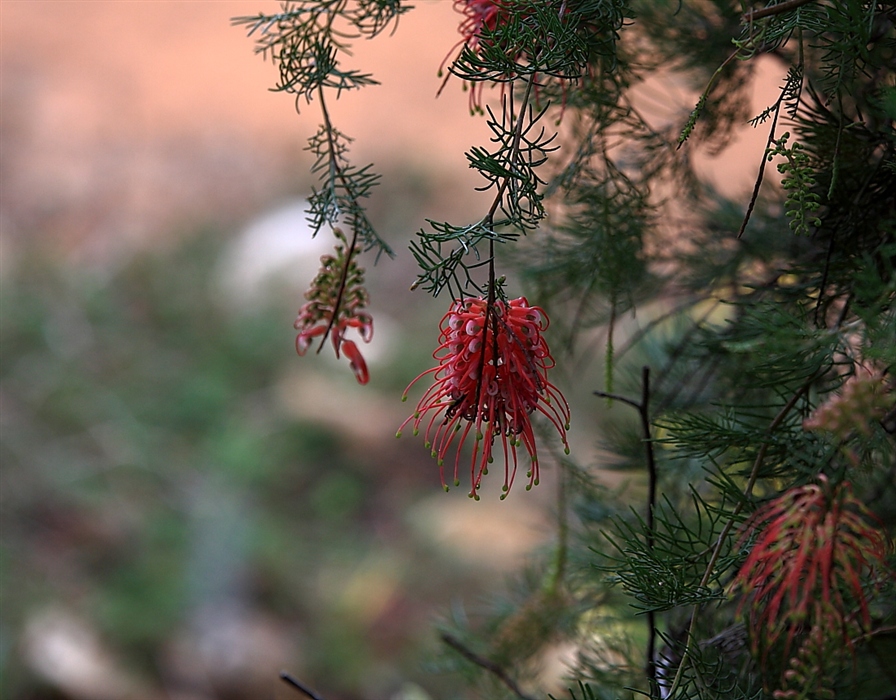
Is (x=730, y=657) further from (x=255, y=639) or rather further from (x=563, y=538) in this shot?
(x=255, y=639)

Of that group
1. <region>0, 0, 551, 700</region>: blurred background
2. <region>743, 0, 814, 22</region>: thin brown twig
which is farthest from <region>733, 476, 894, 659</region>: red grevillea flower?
<region>0, 0, 551, 700</region>: blurred background

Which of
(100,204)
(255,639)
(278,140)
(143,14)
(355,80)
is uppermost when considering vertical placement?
(143,14)

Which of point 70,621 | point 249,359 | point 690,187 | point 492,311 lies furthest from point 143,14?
point 492,311

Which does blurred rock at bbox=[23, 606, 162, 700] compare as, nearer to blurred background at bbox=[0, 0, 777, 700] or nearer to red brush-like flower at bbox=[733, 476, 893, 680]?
blurred background at bbox=[0, 0, 777, 700]

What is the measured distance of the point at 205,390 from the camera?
1.98m

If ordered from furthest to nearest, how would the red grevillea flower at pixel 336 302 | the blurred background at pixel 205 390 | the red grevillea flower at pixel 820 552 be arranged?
the blurred background at pixel 205 390 → the red grevillea flower at pixel 336 302 → the red grevillea flower at pixel 820 552

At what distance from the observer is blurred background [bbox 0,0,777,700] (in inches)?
58.1

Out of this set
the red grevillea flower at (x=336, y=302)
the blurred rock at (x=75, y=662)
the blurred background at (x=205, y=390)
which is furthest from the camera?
the blurred background at (x=205, y=390)

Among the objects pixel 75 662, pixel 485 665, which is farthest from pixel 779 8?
pixel 75 662

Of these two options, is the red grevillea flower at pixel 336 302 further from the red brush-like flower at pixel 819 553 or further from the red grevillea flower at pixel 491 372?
the red brush-like flower at pixel 819 553

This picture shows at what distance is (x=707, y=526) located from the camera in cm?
47

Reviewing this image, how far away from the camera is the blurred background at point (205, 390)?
147cm

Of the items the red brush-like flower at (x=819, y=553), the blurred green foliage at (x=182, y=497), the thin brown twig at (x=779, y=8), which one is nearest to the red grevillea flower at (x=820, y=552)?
the red brush-like flower at (x=819, y=553)

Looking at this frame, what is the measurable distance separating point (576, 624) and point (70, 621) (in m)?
1.20
